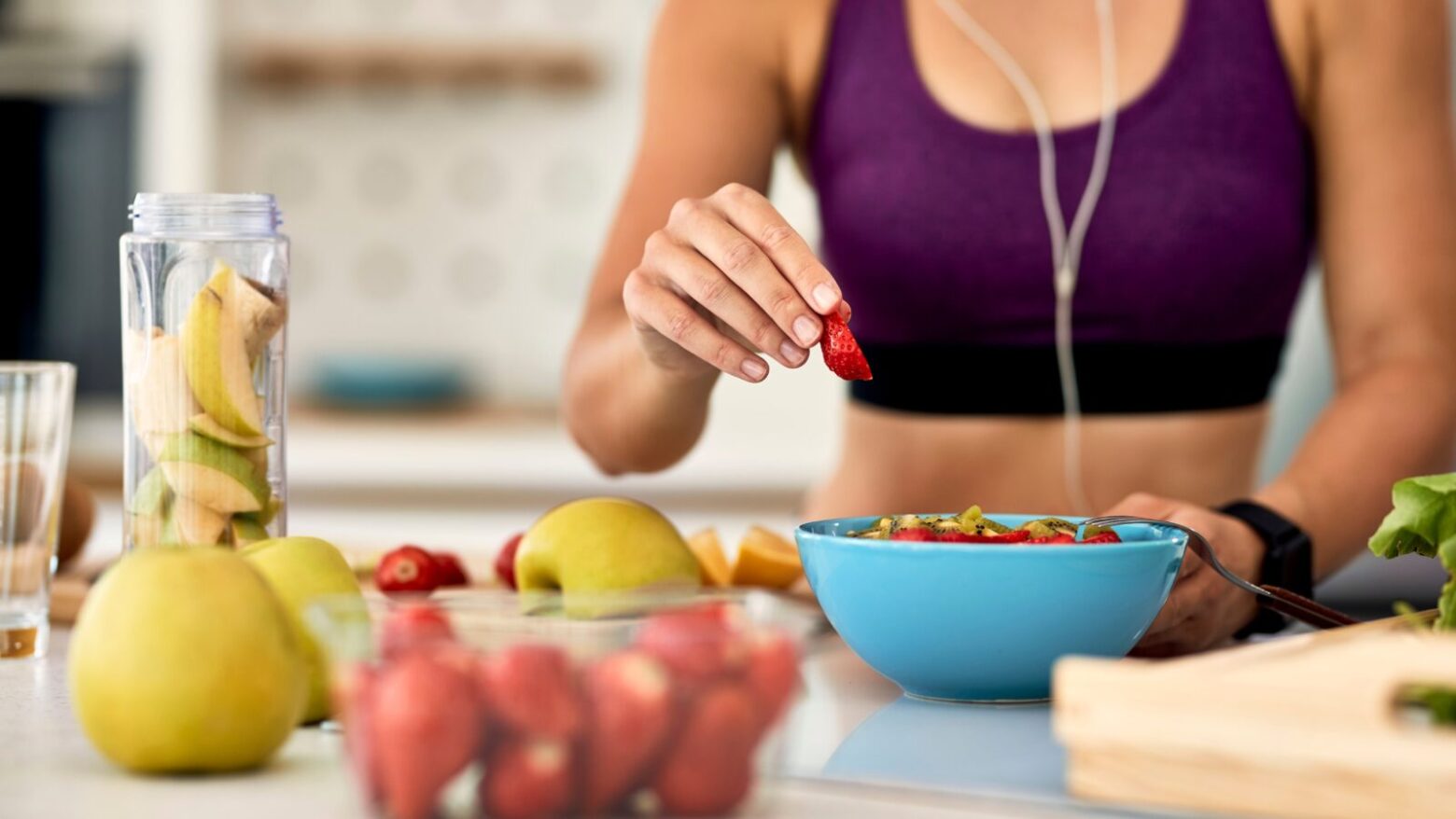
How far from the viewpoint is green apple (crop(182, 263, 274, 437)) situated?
0.80 m

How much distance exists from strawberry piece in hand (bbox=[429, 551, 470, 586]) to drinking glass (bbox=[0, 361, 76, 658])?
0.23 m

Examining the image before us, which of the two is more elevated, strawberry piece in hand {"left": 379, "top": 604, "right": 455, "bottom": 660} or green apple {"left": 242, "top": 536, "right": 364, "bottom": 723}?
strawberry piece in hand {"left": 379, "top": 604, "right": 455, "bottom": 660}

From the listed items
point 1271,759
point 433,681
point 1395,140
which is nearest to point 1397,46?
point 1395,140

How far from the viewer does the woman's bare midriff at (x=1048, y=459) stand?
1.45 m

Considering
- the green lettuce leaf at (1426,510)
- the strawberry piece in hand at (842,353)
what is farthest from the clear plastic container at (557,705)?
the green lettuce leaf at (1426,510)

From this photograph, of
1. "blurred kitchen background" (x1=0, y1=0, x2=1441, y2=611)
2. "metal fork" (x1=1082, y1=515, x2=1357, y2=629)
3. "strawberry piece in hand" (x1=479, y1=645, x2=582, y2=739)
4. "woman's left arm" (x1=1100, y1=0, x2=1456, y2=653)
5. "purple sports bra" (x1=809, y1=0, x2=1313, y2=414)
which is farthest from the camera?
"blurred kitchen background" (x1=0, y1=0, x2=1441, y2=611)

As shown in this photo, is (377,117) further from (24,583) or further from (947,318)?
(24,583)

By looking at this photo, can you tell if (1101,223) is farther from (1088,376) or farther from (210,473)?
(210,473)

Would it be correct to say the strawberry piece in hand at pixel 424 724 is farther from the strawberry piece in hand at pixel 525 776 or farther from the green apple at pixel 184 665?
the green apple at pixel 184 665

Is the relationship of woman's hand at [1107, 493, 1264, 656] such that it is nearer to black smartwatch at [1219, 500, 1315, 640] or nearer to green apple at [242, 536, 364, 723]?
black smartwatch at [1219, 500, 1315, 640]

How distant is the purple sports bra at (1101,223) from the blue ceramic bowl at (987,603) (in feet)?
2.19

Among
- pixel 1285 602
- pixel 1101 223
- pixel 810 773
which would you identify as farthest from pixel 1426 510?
pixel 1101 223

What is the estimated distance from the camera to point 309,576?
0.73m

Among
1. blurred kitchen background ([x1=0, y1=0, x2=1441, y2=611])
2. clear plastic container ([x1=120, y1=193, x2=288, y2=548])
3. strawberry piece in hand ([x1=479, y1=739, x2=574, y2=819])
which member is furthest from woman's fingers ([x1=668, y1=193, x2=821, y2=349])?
blurred kitchen background ([x1=0, y1=0, x2=1441, y2=611])
